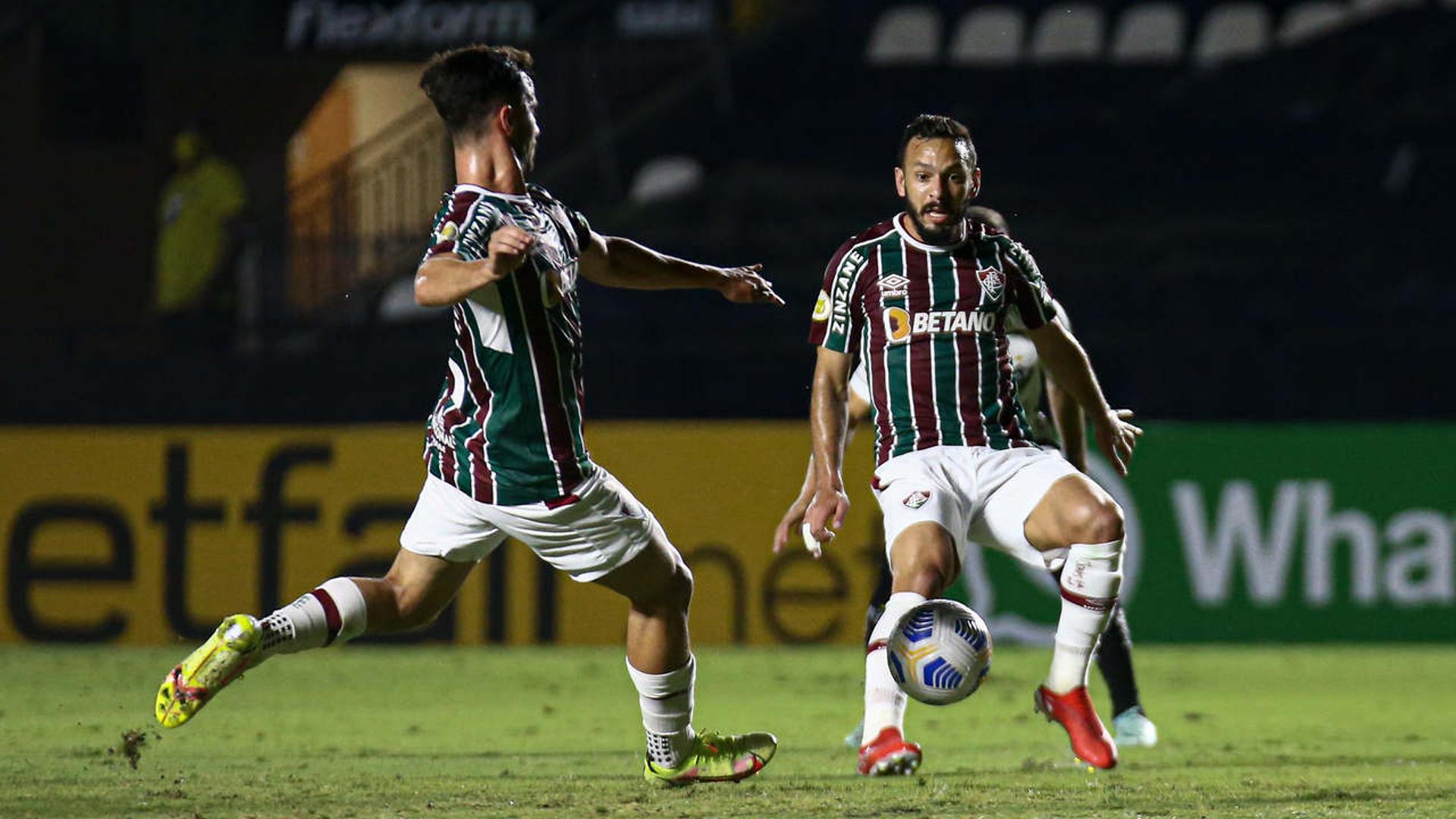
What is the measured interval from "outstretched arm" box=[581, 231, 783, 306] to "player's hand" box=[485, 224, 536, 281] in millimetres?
770

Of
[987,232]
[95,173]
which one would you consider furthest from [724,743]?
[95,173]

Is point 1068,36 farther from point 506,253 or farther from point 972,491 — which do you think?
point 506,253

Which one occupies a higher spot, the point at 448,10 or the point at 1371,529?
the point at 448,10

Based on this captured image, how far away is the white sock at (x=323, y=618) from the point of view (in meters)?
5.20

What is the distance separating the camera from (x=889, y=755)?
5.38 m

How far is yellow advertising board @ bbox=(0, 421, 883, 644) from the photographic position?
11219mm

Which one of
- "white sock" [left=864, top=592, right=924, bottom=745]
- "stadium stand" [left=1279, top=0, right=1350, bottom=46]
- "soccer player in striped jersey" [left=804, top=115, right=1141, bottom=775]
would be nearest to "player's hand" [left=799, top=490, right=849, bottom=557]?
"soccer player in striped jersey" [left=804, top=115, right=1141, bottom=775]

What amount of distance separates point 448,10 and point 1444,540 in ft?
30.3

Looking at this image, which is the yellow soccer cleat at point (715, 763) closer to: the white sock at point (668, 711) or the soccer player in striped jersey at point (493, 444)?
the white sock at point (668, 711)

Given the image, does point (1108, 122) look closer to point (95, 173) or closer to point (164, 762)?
point (95, 173)

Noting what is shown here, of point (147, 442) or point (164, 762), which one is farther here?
point (147, 442)

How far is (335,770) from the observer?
6.27 meters

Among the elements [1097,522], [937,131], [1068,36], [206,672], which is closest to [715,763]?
[1097,522]

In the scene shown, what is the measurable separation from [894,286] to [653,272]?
67 centimetres
